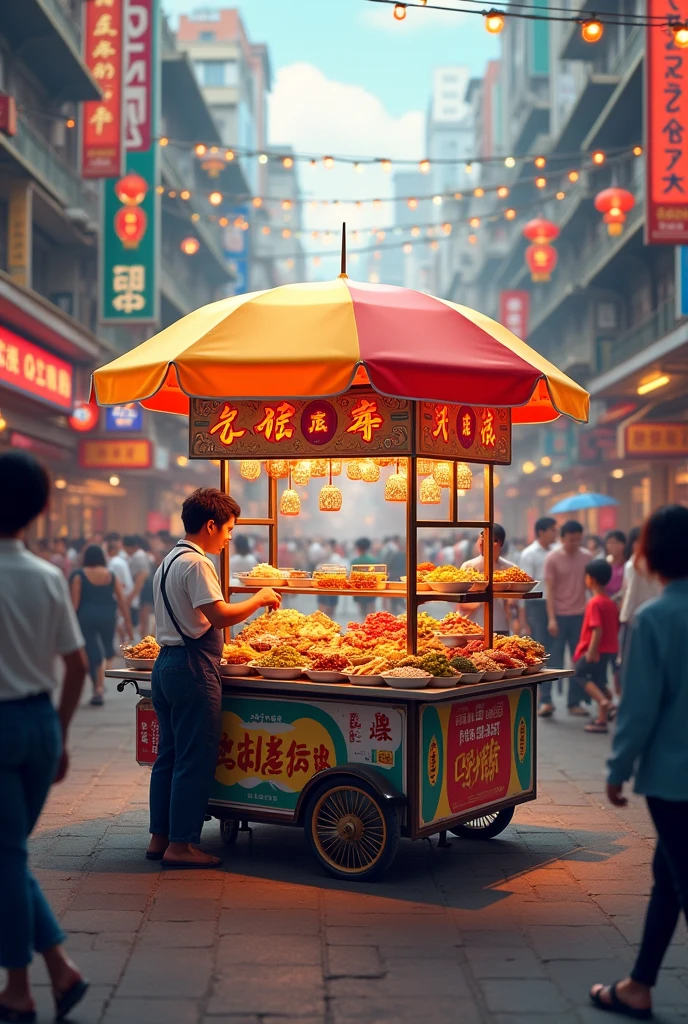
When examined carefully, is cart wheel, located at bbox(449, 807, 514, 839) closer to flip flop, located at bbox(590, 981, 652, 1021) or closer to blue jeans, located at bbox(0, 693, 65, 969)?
flip flop, located at bbox(590, 981, 652, 1021)

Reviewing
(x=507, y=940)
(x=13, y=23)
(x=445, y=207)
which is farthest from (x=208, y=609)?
(x=445, y=207)

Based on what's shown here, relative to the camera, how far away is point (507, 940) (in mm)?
5531

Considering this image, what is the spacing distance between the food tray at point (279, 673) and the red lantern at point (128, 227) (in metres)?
18.1

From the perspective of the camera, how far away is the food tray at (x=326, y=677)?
272 inches

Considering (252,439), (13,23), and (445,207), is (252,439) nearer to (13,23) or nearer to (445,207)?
(13,23)

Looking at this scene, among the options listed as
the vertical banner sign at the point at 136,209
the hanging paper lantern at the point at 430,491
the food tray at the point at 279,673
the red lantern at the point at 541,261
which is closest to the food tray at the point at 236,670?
the food tray at the point at 279,673

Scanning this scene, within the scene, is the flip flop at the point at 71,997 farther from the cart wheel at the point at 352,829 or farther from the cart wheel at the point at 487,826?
the cart wheel at the point at 487,826

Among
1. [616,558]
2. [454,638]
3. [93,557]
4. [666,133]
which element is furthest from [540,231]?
[454,638]

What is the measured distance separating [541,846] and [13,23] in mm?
18179

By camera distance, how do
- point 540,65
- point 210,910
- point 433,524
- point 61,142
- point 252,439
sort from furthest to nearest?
point 540,65
point 61,142
point 252,439
point 433,524
point 210,910

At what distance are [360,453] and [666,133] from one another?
10.3m

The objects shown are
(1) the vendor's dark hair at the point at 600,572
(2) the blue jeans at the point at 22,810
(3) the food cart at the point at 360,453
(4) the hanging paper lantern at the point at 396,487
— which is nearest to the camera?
(2) the blue jeans at the point at 22,810

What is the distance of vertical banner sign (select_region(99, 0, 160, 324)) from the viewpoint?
23031mm

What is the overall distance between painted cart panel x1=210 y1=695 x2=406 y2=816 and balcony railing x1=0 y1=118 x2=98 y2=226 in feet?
43.5
